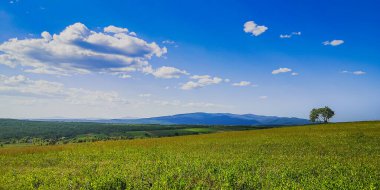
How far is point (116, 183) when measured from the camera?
718 inches

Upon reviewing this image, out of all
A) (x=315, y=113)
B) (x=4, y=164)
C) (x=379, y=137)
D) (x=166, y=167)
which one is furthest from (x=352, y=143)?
(x=315, y=113)

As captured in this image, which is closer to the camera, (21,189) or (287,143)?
(21,189)

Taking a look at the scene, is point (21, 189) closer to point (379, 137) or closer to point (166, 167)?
point (166, 167)

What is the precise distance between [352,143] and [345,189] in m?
27.6

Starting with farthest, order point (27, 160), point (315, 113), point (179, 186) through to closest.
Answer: point (315, 113)
point (27, 160)
point (179, 186)

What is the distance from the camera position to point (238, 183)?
699 inches

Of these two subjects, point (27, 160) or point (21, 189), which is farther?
point (27, 160)

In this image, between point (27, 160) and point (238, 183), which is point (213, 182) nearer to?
point (238, 183)

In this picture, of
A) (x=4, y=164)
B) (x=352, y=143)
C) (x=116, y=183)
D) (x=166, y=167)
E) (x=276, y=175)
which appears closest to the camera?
(x=116, y=183)

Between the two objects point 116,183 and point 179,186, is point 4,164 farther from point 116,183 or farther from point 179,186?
point 179,186

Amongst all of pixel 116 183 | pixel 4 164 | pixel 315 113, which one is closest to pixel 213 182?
pixel 116 183

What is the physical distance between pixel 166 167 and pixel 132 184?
570cm

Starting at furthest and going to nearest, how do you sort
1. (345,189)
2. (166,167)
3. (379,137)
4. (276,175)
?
(379,137) < (166,167) < (276,175) < (345,189)

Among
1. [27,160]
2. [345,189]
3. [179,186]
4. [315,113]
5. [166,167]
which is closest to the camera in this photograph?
[345,189]
